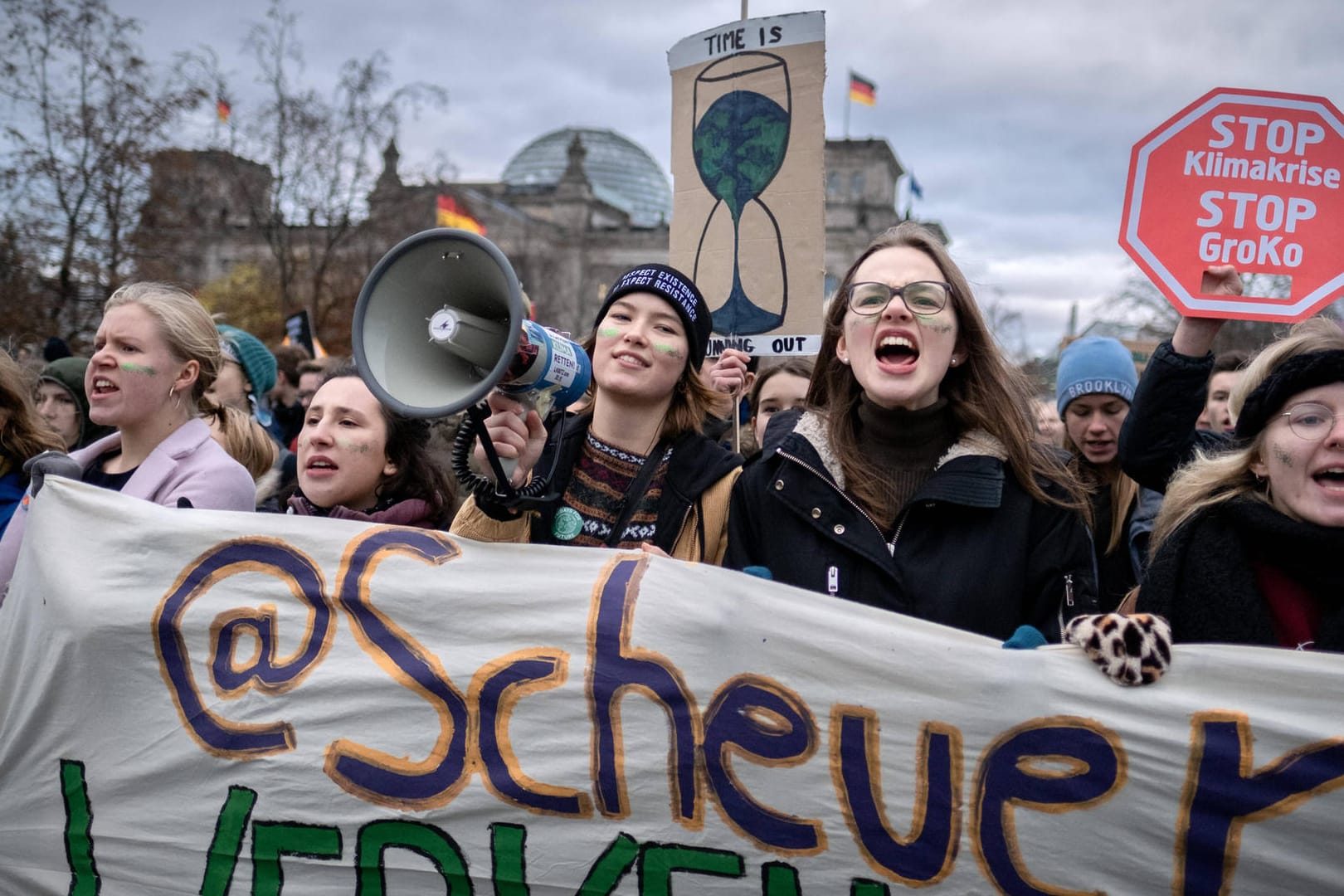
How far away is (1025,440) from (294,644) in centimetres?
174

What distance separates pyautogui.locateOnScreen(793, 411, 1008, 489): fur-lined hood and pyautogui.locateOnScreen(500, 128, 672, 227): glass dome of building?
55.8m

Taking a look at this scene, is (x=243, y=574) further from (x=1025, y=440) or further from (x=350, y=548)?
(x=1025, y=440)

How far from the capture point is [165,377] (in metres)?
3.19

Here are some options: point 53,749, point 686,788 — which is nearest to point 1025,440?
point 686,788

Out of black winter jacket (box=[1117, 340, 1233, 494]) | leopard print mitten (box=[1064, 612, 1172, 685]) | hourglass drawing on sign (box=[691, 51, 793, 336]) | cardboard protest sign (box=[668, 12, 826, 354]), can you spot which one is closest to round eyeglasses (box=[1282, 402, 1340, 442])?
black winter jacket (box=[1117, 340, 1233, 494])

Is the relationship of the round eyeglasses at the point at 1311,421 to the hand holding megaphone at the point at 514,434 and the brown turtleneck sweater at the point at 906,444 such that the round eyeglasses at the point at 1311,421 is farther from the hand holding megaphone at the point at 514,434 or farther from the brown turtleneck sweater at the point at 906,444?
the hand holding megaphone at the point at 514,434

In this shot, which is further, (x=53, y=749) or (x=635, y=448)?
(x=635, y=448)

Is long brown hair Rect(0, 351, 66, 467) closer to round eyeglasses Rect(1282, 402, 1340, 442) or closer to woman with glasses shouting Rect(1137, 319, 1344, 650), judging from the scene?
woman with glasses shouting Rect(1137, 319, 1344, 650)

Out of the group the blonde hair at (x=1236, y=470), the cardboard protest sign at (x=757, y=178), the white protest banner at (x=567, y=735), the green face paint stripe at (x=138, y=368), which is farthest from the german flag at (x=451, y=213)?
the blonde hair at (x=1236, y=470)

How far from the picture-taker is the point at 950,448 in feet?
8.62

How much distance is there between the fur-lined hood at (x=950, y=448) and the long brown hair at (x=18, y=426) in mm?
2428

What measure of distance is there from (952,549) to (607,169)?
59.1 meters

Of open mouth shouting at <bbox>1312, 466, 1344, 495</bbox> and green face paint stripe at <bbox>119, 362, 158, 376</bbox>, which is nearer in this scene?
open mouth shouting at <bbox>1312, 466, 1344, 495</bbox>

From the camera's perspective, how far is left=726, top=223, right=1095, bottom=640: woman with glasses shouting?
246 centimetres
